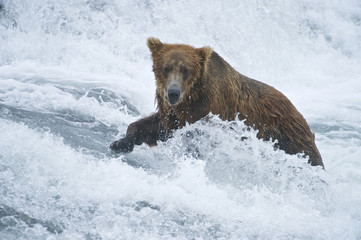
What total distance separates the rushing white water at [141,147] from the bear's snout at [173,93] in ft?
1.42

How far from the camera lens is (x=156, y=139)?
5.50 m

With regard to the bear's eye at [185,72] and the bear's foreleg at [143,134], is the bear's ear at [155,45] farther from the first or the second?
the bear's foreleg at [143,134]

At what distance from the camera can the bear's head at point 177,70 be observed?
4859 millimetres

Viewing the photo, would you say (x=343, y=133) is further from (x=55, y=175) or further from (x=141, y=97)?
(x=55, y=175)

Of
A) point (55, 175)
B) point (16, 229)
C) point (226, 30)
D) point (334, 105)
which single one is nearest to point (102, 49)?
point (226, 30)

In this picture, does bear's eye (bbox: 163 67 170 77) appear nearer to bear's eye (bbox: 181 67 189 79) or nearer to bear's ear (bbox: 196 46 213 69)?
bear's eye (bbox: 181 67 189 79)

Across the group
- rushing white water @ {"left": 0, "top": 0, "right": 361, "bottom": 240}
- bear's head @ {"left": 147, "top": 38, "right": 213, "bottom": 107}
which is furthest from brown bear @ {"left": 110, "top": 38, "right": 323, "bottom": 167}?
rushing white water @ {"left": 0, "top": 0, "right": 361, "bottom": 240}

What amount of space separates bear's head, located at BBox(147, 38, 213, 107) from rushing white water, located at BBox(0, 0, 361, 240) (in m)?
0.44

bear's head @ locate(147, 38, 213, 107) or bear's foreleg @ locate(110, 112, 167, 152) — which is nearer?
bear's head @ locate(147, 38, 213, 107)

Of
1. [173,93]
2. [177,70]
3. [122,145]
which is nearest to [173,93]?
[173,93]

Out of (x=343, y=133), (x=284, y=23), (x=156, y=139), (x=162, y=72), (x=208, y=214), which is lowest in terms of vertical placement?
(x=208, y=214)

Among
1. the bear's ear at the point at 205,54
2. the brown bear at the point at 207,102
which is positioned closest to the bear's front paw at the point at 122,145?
the brown bear at the point at 207,102

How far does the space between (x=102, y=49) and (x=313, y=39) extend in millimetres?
6459

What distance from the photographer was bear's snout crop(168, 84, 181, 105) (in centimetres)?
479
